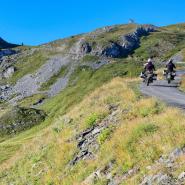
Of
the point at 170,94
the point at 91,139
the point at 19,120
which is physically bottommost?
the point at 19,120

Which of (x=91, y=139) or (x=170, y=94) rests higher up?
(x=170, y=94)

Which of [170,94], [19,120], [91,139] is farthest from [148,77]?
[19,120]

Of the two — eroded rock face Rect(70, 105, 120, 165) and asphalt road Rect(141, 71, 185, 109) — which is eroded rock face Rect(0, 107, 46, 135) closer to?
asphalt road Rect(141, 71, 185, 109)

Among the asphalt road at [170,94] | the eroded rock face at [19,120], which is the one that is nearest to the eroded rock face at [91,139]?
the asphalt road at [170,94]

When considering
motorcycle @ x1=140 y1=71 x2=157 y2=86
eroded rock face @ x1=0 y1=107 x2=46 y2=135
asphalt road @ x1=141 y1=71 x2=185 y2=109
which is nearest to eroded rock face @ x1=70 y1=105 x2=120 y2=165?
asphalt road @ x1=141 y1=71 x2=185 y2=109

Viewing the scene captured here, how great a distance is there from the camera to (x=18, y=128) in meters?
114

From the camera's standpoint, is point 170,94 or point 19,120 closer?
point 170,94

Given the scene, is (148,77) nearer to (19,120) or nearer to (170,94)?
(170,94)

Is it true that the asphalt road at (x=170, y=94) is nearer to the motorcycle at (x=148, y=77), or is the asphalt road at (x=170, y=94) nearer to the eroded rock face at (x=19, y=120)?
the motorcycle at (x=148, y=77)

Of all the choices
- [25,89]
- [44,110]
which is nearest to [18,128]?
[44,110]

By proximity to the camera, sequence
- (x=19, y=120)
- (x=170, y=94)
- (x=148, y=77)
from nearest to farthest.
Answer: (x=170, y=94) < (x=148, y=77) < (x=19, y=120)

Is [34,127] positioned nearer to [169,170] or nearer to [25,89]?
[25,89]

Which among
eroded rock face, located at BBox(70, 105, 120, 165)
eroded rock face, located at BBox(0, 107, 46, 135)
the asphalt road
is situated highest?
the asphalt road

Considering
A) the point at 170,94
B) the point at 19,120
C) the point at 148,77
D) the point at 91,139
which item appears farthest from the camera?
the point at 19,120
